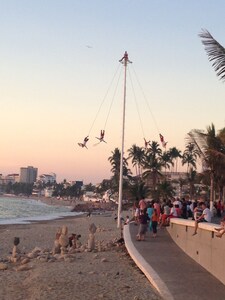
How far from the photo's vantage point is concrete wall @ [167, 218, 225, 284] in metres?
11.4

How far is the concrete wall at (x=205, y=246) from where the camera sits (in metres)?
11.4

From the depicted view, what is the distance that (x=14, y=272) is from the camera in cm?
1509

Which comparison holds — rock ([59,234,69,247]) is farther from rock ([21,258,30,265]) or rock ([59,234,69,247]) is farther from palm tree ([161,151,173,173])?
palm tree ([161,151,173,173])

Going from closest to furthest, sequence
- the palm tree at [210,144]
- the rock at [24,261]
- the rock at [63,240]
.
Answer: the rock at [24,261]
the rock at [63,240]
the palm tree at [210,144]

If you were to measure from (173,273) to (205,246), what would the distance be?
148 cm

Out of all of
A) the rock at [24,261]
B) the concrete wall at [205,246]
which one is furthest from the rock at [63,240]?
the concrete wall at [205,246]

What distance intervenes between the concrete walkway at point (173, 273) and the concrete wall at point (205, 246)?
5.9 inches

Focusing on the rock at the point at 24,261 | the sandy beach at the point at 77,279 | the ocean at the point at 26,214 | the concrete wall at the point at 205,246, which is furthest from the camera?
the ocean at the point at 26,214

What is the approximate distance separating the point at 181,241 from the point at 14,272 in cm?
546

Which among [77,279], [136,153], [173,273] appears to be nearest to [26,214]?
[136,153]

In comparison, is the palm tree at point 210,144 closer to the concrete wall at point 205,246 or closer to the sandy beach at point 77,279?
the concrete wall at point 205,246

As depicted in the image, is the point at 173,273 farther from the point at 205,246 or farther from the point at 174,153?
the point at 174,153

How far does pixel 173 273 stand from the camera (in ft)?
39.3

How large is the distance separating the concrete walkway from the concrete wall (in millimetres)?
150
